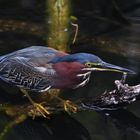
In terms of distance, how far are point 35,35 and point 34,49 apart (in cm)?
151

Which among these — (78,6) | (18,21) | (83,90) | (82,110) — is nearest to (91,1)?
(78,6)

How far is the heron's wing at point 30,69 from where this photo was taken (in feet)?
8.96

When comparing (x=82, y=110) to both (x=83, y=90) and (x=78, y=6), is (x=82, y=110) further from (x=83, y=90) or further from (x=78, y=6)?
(x=78, y=6)

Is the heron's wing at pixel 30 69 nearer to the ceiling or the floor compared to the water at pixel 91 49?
nearer to the ceiling

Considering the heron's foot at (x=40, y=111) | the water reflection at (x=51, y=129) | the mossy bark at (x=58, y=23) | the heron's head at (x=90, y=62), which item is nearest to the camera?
the heron's head at (x=90, y=62)

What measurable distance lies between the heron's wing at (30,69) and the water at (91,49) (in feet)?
0.65

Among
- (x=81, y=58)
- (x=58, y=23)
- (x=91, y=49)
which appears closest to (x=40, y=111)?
(x=81, y=58)

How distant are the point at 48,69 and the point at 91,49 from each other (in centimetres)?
138

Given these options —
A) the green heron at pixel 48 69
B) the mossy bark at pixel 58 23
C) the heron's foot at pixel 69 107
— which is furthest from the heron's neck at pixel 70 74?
the mossy bark at pixel 58 23

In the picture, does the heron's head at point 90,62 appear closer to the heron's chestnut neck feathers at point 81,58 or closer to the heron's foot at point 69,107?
the heron's chestnut neck feathers at point 81,58

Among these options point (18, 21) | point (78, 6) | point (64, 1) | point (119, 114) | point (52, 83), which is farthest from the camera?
point (78, 6)

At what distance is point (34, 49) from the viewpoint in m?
2.85

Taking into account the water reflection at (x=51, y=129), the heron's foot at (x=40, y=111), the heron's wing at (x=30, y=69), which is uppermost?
the heron's wing at (x=30, y=69)

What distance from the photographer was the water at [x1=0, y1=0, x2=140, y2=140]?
9.02ft
